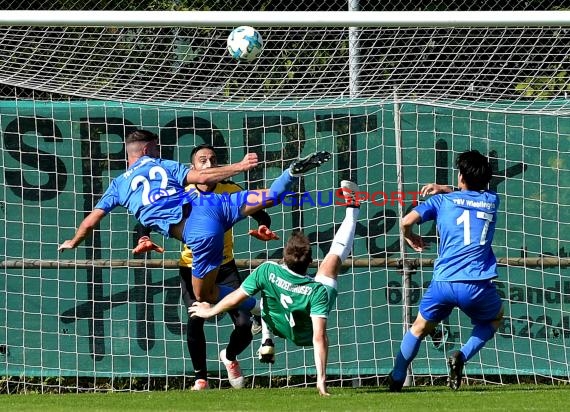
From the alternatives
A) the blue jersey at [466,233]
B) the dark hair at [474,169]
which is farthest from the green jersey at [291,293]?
the dark hair at [474,169]

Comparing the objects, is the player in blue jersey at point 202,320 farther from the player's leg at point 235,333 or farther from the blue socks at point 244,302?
the blue socks at point 244,302

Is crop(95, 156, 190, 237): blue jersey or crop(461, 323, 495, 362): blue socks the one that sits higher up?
crop(95, 156, 190, 237): blue jersey

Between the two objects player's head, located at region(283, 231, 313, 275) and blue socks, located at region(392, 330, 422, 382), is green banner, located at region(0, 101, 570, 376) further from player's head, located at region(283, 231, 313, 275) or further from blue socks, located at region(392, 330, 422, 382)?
player's head, located at region(283, 231, 313, 275)

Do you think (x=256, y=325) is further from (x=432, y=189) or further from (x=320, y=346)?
(x=432, y=189)

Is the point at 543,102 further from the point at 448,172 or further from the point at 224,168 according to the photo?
the point at 224,168

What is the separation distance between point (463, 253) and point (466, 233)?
149 millimetres

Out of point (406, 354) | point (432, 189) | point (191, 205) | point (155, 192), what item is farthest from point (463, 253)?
point (155, 192)

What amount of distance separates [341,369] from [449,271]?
2847 millimetres

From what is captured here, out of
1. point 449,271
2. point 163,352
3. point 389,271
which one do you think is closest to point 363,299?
point 389,271

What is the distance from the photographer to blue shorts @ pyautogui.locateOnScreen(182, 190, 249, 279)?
27.4 feet

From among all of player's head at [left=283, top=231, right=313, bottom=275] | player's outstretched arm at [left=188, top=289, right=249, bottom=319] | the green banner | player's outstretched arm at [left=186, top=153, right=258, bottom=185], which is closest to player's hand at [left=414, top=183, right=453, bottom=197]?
player's head at [left=283, top=231, right=313, bottom=275]

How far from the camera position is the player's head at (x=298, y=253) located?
7594mm

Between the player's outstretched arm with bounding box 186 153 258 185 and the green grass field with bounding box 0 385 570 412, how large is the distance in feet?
5.21

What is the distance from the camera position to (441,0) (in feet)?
40.0
